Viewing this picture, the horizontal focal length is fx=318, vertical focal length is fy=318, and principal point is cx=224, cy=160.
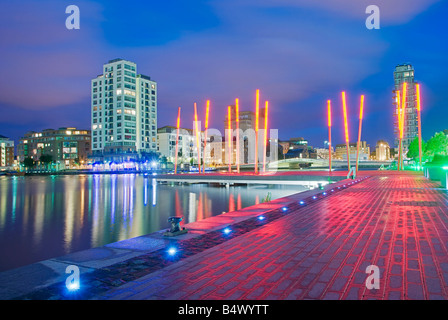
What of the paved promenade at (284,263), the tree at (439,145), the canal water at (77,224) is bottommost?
the canal water at (77,224)

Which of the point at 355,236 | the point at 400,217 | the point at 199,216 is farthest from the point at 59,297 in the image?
the point at 199,216

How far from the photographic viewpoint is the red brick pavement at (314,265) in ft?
12.9

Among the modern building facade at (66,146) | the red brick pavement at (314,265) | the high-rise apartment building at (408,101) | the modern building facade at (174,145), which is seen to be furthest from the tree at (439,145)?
the modern building facade at (66,146)

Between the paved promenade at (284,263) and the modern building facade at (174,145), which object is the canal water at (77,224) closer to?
the paved promenade at (284,263)

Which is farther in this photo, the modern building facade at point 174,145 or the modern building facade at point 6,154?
the modern building facade at point 6,154

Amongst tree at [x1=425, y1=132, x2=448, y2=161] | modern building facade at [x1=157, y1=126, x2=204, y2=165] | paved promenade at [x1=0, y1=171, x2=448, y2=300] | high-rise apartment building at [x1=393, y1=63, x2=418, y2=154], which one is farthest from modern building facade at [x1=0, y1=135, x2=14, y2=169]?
high-rise apartment building at [x1=393, y1=63, x2=418, y2=154]

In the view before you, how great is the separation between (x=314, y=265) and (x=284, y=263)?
459 millimetres

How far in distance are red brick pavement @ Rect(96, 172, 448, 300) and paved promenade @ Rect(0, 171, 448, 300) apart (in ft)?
0.04

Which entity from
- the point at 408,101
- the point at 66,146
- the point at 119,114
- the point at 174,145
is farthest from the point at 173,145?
the point at 408,101

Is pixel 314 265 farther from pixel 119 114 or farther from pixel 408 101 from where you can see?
pixel 408 101

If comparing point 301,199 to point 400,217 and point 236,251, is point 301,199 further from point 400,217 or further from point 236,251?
point 236,251

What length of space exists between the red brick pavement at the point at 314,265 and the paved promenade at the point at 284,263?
0.04 feet

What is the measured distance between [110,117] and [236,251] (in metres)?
113

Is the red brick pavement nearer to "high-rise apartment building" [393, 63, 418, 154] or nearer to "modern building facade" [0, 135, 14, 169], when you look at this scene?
"high-rise apartment building" [393, 63, 418, 154]
